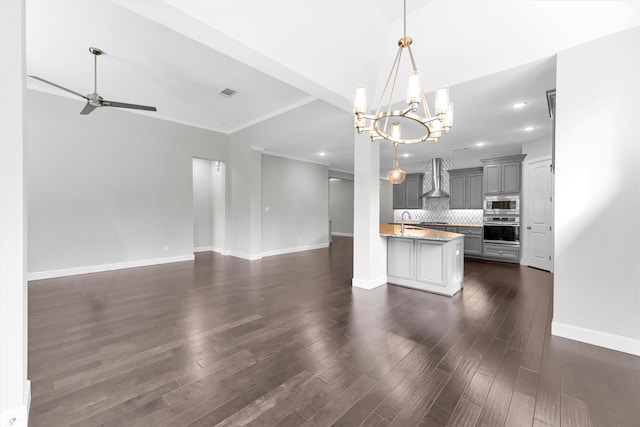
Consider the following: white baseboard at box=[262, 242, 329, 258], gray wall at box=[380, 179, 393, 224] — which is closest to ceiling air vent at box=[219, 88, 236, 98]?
white baseboard at box=[262, 242, 329, 258]

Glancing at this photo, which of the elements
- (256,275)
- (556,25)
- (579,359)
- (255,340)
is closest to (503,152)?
(556,25)

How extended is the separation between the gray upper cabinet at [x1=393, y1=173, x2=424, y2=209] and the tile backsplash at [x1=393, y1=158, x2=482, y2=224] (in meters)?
0.18

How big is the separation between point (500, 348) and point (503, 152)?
611 cm

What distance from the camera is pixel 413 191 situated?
27.8 feet

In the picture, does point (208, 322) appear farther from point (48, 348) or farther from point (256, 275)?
point (256, 275)

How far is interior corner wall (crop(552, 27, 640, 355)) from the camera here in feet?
7.72

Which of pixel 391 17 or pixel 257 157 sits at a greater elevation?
pixel 391 17

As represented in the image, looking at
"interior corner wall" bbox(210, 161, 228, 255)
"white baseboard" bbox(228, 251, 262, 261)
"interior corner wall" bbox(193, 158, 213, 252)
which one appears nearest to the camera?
"white baseboard" bbox(228, 251, 262, 261)

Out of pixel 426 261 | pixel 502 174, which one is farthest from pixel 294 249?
pixel 502 174

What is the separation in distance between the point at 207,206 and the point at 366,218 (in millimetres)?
5609

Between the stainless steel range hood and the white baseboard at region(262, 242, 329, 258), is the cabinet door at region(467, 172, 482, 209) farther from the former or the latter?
the white baseboard at region(262, 242, 329, 258)

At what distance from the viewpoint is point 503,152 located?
6.88 m

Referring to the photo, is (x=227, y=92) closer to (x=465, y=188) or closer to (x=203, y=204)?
(x=203, y=204)

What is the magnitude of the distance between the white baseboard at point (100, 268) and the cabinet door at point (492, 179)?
298 inches
